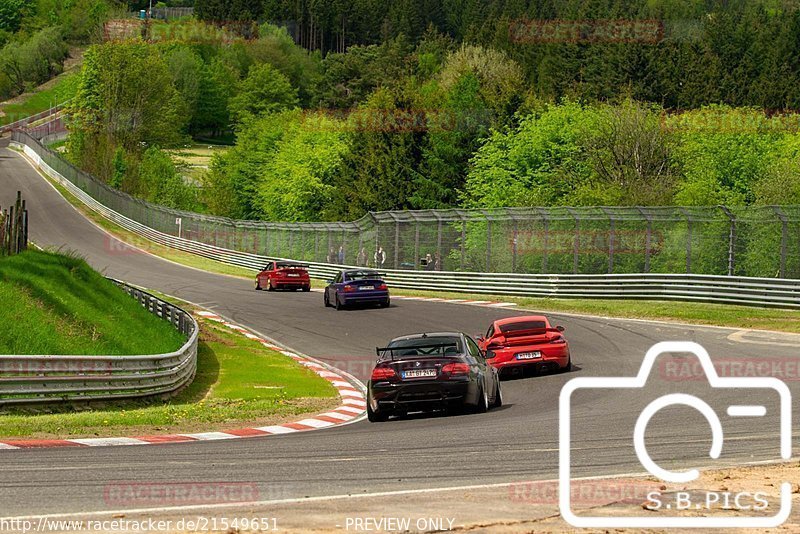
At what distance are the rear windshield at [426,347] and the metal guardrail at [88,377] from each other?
523 centimetres

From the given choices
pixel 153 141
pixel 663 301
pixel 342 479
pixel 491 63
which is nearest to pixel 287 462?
pixel 342 479

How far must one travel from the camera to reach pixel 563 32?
141500mm

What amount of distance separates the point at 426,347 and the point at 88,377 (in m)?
5.87

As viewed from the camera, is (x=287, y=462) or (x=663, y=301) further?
(x=663, y=301)

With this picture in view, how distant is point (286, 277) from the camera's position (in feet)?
166

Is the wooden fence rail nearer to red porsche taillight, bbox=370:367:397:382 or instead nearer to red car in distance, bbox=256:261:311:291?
red porsche taillight, bbox=370:367:397:382

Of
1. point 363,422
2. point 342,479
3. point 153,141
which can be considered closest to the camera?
point 342,479

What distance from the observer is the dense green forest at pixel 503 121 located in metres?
74.8

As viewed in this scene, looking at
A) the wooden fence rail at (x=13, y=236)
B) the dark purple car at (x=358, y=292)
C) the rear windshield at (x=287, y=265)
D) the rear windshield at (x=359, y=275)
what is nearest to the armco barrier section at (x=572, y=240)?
the rear windshield at (x=287, y=265)

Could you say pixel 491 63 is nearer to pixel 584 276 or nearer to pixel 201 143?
pixel 201 143

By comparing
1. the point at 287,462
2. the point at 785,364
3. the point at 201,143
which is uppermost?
the point at 287,462

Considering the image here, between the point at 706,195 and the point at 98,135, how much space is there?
82.5 meters

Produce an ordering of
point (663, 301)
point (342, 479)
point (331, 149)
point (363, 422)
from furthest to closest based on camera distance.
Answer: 1. point (331, 149)
2. point (663, 301)
3. point (363, 422)
4. point (342, 479)

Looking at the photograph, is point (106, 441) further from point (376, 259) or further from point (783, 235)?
point (376, 259)
